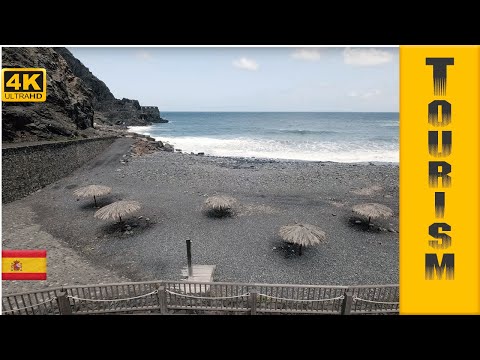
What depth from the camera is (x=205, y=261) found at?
7.82 meters

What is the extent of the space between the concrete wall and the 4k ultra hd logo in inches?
296

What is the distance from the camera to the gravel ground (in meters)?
7.39

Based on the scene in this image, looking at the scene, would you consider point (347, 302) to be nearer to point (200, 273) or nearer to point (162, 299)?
point (200, 273)

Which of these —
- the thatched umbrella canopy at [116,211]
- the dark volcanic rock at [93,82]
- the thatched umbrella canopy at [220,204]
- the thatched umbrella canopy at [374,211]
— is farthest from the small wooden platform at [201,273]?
the dark volcanic rock at [93,82]

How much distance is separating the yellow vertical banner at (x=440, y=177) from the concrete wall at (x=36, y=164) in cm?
1472

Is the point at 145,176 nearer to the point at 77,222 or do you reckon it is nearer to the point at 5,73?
the point at 77,222

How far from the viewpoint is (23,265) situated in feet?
17.2

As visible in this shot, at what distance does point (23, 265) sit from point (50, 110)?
14804 millimetres

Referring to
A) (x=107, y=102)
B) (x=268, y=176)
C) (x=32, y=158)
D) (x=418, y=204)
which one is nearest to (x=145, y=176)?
(x=32, y=158)

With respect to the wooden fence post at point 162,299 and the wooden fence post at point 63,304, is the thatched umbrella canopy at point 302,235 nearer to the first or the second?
the wooden fence post at point 162,299

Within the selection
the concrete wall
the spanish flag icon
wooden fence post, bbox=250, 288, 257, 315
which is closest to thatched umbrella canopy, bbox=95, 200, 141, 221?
the spanish flag icon

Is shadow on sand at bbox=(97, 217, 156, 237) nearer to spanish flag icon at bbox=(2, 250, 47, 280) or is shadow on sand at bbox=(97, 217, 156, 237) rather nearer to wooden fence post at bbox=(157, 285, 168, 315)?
spanish flag icon at bbox=(2, 250, 47, 280)

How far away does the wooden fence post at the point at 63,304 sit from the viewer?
5.16m

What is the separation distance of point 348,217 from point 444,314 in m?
6.37
